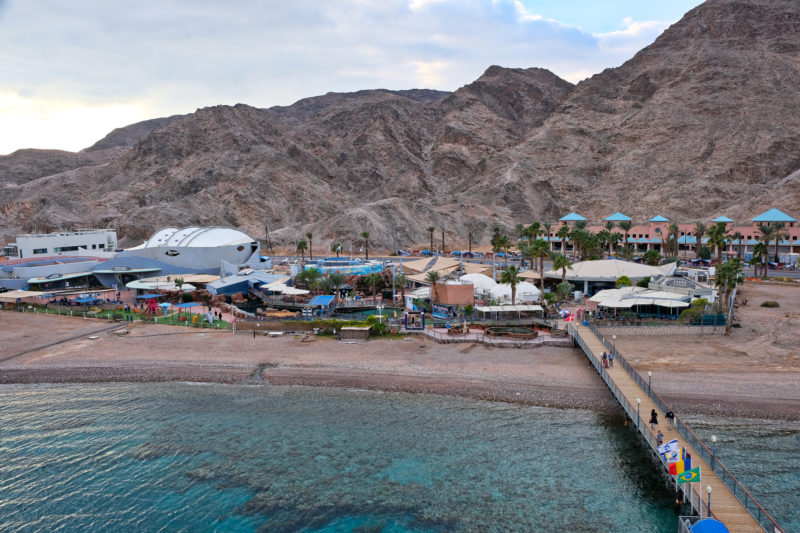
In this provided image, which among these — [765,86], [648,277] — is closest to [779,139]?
[765,86]

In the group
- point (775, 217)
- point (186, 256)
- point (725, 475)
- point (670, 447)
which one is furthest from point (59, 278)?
point (775, 217)

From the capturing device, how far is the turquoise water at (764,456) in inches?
765

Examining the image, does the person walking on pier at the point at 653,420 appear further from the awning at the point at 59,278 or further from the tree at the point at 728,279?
the awning at the point at 59,278

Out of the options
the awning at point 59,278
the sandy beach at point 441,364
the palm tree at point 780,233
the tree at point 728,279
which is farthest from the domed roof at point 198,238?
the palm tree at point 780,233

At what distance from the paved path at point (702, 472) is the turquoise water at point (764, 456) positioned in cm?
241

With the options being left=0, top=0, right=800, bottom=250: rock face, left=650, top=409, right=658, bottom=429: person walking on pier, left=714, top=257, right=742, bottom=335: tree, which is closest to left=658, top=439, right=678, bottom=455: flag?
left=650, top=409, right=658, bottom=429: person walking on pier

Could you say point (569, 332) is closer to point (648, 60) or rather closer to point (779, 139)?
point (779, 139)

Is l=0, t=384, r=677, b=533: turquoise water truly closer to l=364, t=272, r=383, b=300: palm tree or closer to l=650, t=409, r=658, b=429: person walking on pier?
l=650, t=409, r=658, b=429: person walking on pier

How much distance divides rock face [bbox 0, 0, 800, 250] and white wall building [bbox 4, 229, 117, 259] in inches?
916

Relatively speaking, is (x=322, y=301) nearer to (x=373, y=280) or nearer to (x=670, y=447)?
(x=373, y=280)

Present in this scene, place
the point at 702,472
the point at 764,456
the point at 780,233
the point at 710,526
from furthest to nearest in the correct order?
the point at 780,233, the point at 764,456, the point at 702,472, the point at 710,526

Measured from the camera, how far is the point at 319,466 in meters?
23.0

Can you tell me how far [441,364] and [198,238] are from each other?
50.8 m

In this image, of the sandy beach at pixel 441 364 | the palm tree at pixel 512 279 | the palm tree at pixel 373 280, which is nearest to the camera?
the sandy beach at pixel 441 364
